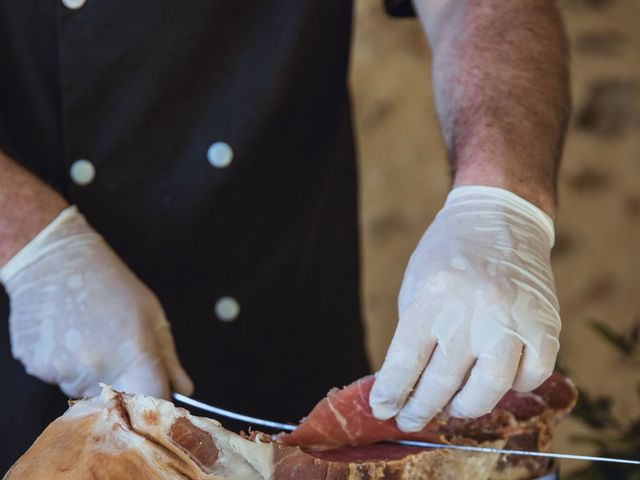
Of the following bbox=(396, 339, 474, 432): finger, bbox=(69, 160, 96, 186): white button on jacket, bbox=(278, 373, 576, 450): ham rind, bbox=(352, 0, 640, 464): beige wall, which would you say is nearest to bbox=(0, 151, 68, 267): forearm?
bbox=(69, 160, 96, 186): white button on jacket

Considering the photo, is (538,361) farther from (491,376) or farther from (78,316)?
(78,316)

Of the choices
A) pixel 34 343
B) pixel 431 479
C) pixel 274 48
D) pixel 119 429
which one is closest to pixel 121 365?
pixel 34 343

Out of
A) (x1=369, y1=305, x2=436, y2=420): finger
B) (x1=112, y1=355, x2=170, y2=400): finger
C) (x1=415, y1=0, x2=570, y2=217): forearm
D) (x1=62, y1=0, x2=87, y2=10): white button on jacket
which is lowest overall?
(x1=369, y1=305, x2=436, y2=420): finger

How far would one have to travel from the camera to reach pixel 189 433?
1.13 m

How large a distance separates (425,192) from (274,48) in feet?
4.79

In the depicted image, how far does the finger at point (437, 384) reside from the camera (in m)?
1.28

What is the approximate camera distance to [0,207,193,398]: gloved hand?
1.40m

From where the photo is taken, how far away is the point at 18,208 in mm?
1424

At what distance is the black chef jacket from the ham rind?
1.46 feet

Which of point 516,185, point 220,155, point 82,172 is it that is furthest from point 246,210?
point 516,185

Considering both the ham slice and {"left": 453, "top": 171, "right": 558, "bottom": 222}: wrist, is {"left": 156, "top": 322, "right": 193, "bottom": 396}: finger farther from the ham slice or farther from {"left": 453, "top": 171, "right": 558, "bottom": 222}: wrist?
{"left": 453, "top": 171, "right": 558, "bottom": 222}: wrist

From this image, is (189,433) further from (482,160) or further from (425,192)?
(425,192)

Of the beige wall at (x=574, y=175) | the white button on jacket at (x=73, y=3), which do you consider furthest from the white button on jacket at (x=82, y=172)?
the beige wall at (x=574, y=175)

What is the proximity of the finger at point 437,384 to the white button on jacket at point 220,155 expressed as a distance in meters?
0.58
